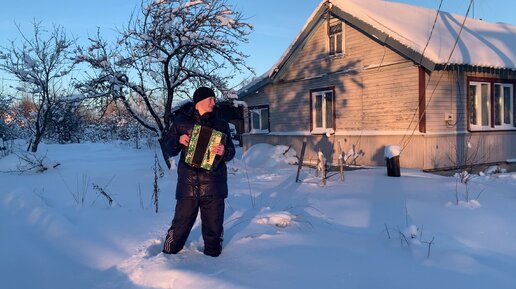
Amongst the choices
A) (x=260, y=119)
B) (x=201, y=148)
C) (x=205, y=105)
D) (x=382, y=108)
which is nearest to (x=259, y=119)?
(x=260, y=119)

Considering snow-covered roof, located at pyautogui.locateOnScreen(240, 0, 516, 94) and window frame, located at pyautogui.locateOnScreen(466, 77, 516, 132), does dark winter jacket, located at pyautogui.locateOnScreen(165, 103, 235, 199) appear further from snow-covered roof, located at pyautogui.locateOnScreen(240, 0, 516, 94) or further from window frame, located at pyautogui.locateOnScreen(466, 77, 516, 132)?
window frame, located at pyautogui.locateOnScreen(466, 77, 516, 132)

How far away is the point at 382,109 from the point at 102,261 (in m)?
9.57

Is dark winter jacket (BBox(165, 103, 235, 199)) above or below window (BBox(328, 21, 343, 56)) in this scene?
below

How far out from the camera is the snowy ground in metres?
3.38

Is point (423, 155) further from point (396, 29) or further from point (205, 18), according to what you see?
point (205, 18)

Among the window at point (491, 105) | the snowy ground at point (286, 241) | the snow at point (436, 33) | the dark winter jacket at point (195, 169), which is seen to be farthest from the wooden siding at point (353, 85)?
the dark winter jacket at point (195, 169)

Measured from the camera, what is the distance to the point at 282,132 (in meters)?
15.8

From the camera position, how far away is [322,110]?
14.1 m

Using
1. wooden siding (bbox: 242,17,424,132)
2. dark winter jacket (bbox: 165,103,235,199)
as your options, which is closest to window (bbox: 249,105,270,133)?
wooden siding (bbox: 242,17,424,132)

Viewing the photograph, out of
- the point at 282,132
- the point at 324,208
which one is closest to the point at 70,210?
the point at 324,208

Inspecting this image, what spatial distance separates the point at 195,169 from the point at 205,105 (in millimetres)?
607

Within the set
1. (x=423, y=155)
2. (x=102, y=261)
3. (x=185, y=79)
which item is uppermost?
(x=185, y=79)

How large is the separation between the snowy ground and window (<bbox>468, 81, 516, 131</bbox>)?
4.40 meters

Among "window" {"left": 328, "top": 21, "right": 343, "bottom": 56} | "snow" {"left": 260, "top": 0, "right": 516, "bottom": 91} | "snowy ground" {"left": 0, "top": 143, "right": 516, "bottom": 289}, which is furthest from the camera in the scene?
"window" {"left": 328, "top": 21, "right": 343, "bottom": 56}
